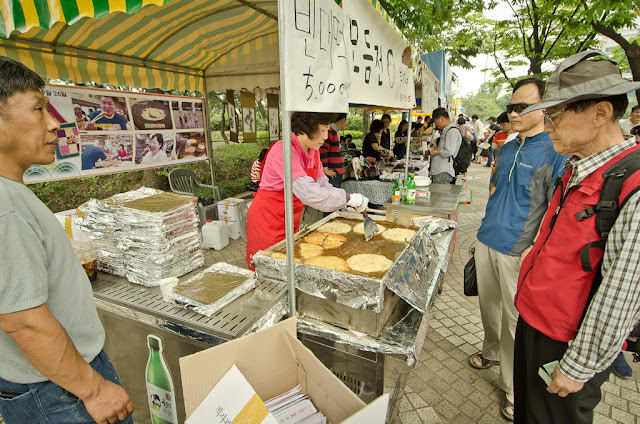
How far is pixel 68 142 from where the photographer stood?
3818mm

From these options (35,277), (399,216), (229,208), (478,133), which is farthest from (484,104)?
(35,277)

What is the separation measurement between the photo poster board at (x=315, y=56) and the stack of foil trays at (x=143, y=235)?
1000 mm

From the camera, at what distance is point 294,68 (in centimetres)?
125

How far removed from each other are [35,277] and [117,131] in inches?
161

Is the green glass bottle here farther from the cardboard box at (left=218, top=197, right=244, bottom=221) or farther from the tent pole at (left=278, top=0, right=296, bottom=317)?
the cardboard box at (left=218, top=197, right=244, bottom=221)

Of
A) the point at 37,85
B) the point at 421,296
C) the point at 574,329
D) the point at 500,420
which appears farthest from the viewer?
the point at 500,420

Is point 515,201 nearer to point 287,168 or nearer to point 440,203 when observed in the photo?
point 440,203

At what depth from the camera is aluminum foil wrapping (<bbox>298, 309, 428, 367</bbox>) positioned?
1459mm

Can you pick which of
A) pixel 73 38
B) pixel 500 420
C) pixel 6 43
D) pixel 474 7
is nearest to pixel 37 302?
pixel 500 420

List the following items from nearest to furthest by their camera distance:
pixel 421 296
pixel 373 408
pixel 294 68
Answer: pixel 373 408, pixel 294 68, pixel 421 296

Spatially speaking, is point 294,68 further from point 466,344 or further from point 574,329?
point 466,344

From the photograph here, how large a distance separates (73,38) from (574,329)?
4748 millimetres

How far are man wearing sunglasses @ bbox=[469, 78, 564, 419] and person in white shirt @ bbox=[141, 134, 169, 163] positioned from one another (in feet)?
15.2

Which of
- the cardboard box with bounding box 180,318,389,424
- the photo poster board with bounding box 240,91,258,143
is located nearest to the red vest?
the cardboard box with bounding box 180,318,389,424
